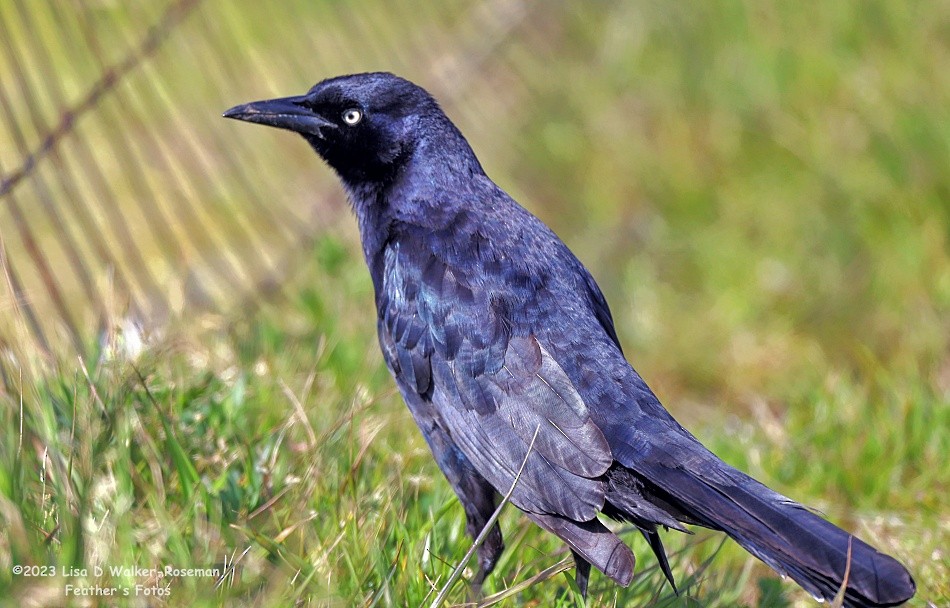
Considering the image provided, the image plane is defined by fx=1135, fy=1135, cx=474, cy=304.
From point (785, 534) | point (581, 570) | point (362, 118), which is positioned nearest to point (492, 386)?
point (581, 570)

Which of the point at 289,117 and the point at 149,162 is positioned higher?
the point at 289,117

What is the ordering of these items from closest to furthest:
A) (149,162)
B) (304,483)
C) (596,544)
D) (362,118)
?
(596,544)
(304,483)
(362,118)
(149,162)

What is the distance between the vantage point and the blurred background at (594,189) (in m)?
4.41

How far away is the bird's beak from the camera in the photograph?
390cm

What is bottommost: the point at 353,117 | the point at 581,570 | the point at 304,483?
the point at 304,483

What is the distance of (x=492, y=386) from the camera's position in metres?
3.25

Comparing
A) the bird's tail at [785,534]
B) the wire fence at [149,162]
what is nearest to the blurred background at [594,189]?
the wire fence at [149,162]

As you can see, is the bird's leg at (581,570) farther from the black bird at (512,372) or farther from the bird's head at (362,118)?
the bird's head at (362,118)

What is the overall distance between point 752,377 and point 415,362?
9.18 feet

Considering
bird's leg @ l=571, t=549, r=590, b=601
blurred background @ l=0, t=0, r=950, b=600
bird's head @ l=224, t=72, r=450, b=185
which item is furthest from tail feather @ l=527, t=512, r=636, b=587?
bird's head @ l=224, t=72, r=450, b=185

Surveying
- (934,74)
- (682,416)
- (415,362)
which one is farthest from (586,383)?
(934,74)

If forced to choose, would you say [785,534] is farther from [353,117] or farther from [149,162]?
[149,162]

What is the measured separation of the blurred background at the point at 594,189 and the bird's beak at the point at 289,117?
746 millimetres

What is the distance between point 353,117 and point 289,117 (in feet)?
0.73
